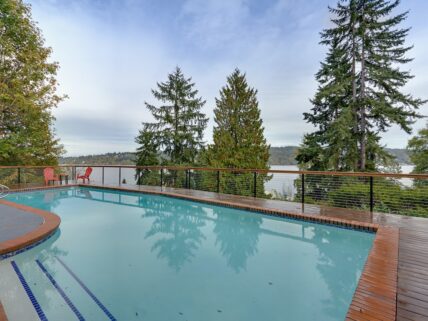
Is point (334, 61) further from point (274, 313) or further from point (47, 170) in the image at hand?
point (47, 170)

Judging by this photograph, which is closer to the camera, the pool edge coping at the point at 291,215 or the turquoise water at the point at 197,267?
the turquoise water at the point at 197,267

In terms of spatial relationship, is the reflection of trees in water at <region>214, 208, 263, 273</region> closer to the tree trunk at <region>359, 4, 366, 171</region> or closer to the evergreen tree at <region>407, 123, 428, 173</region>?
the tree trunk at <region>359, 4, 366, 171</region>

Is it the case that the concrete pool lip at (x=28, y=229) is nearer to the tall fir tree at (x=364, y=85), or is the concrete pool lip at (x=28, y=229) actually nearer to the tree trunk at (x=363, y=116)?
the tall fir tree at (x=364, y=85)

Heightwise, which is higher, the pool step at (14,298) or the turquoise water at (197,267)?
the pool step at (14,298)

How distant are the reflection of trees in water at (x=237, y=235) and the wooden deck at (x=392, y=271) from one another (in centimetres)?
117

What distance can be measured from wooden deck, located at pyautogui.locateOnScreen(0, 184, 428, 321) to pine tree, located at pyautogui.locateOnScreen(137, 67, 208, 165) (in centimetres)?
1254

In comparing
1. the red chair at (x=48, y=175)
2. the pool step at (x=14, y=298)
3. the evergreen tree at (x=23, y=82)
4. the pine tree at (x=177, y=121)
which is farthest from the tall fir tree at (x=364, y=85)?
the evergreen tree at (x=23, y=82)

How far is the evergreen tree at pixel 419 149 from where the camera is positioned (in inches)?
540

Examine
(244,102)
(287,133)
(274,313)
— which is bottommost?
(274,313)

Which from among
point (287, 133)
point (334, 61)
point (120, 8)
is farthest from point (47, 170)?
point (287, 133)

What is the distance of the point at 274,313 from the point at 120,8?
9.41m

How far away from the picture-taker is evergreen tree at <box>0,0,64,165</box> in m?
9.91

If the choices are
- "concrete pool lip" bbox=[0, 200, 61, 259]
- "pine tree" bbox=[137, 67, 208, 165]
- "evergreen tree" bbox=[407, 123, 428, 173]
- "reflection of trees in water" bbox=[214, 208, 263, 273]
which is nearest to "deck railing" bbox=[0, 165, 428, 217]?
"reflection of trees in water" bbox=[214, 208, 263, 273]

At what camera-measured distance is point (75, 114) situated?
13.6 m
